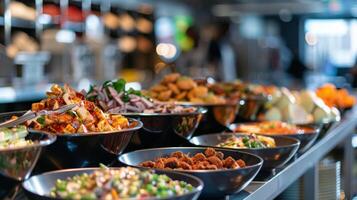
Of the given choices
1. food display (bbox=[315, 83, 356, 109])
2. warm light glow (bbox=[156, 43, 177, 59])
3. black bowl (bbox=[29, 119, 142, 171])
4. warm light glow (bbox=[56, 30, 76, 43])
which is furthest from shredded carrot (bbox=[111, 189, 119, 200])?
warm light glow (bbox=[156, 43, 177, 59])

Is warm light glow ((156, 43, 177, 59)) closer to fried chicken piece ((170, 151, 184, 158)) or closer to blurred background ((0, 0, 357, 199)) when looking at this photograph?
blurred background ((0, 0, 357, 199))

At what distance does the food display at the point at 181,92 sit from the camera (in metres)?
2.80

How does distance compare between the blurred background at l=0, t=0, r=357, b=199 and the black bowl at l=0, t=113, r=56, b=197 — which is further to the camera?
the blurred background at l=0, t=0, r=357, b=199

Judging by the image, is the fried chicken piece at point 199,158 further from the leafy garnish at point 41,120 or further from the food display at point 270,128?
the food display at point 270,128

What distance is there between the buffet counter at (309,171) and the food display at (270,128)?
11cm

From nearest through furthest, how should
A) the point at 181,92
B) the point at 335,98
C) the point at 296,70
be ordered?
the point at 181,92
the point at 335,98
the point at 296,70

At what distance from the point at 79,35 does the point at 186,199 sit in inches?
340

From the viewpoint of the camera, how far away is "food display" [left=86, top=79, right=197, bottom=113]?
223 centimetres

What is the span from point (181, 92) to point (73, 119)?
1.12 meters

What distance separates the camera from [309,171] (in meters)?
2.93

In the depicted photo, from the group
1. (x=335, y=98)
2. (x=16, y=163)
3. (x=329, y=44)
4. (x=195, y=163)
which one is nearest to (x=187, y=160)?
(x=195, y=163)

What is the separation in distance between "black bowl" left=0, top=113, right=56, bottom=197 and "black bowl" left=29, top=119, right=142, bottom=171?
0.16m

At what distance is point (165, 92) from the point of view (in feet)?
9.27

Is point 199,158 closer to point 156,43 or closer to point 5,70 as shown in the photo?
point 5,70
